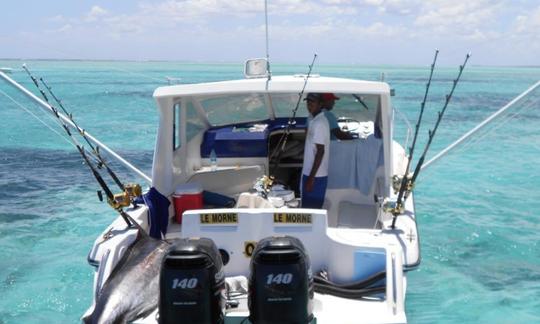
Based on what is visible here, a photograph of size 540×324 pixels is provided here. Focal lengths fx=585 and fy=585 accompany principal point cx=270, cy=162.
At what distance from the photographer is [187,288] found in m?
3.07

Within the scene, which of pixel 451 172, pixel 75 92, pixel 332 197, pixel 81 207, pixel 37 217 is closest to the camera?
pixel 332 197

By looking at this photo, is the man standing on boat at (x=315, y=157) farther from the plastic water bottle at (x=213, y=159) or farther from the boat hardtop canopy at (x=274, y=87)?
the plastic water bottle at (x=213, y=159)

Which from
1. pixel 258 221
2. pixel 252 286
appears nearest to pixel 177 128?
pixel 258 221

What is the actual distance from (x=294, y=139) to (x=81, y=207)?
4.59 meters

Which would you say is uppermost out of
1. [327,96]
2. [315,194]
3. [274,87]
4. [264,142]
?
[274,87]

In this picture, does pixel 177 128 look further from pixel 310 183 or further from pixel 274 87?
pixel 310 183

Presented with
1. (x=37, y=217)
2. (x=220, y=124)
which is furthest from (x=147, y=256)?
(x=37, y=217)

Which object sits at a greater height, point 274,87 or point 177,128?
point 274,87

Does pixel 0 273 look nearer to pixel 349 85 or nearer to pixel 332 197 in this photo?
pixel 332 197

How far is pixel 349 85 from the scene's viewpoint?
4648mm

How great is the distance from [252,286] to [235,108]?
390cm

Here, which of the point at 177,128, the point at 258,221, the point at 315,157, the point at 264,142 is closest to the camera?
the point at 258,221

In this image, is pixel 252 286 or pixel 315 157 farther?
pixel 315 157

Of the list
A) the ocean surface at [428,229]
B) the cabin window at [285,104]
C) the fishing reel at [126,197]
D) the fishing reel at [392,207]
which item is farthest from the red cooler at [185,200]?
the fishing reel at [392,207]
